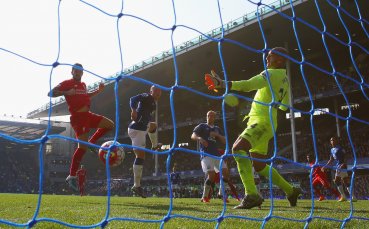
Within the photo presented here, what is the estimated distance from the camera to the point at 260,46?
24094 millimetres

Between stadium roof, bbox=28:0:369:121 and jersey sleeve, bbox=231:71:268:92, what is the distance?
12.8 metres

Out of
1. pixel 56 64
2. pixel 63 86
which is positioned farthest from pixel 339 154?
pixel 56 64

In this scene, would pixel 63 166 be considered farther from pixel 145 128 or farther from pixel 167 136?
pixel 145 128

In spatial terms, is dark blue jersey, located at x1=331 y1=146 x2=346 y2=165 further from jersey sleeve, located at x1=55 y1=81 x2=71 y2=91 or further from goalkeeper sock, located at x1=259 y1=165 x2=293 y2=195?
jersey sleeve, located at x1=55 y1=81 x2=71 y2=91

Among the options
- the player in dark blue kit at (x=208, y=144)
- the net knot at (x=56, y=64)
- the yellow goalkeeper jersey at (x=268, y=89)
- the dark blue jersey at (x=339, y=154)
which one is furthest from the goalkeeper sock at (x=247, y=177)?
the dark blue jersey at (x=339, y=154)

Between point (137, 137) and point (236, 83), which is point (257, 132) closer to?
A: point (236, 83)

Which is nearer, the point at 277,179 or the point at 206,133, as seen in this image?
the point at 277,179

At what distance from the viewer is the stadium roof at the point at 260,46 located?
19.0 meters

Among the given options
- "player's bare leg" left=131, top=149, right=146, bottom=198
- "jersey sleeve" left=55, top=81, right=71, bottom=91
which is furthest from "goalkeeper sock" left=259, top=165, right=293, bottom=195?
"jersey sleeve" left=55, top=81, right=71, bottom=91

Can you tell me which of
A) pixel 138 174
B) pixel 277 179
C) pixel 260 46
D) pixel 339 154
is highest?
pixel 260 46

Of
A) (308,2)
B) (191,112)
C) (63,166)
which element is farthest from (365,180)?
(63,166)

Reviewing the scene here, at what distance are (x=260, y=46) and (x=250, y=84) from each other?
2118 cm

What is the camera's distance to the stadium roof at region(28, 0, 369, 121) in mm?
19000

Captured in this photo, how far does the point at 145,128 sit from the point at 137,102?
476 mm
